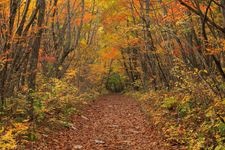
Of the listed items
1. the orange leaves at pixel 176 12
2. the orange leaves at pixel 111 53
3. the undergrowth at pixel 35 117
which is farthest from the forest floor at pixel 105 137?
the orange leaves at pixel 111 53

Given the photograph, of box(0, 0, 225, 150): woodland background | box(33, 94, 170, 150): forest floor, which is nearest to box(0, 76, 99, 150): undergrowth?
box(0, 0, 225, 150): woodland background

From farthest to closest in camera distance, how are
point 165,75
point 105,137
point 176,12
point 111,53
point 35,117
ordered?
point 111,53 → point 165,75 → point 176,12 → point 105,137 → point 35,117

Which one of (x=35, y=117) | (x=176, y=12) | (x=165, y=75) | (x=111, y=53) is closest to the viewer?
(x=35, y=117)

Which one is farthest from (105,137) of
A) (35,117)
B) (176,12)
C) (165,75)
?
(165,75)

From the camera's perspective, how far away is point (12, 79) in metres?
10.9

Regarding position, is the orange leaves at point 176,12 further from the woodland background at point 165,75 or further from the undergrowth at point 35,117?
the undergrowth at point 35,117

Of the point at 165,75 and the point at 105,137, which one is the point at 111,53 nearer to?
the point at 165,75

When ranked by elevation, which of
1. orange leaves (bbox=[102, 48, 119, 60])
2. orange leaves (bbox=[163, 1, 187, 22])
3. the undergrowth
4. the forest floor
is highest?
orange leaves (bbox=[163, 1, 187, 22])

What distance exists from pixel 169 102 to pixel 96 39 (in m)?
19.9

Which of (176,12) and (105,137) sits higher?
(176,12)

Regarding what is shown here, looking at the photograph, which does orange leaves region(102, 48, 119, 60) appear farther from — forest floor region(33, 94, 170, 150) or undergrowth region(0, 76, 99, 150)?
forest floor region(33, 94, 170, 150)

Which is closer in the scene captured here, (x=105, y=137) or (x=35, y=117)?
(x=35, y=117)

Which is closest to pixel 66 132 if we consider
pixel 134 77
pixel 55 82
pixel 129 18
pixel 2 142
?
pixel 2 142

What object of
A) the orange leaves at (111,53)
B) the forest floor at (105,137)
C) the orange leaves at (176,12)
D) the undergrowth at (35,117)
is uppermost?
the orange leaves at (176,12)
